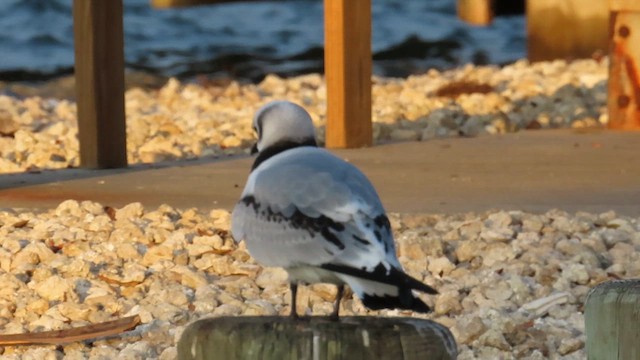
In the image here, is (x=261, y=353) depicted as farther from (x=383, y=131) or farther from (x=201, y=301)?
(x=383, y=131)

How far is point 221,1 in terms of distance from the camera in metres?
23.2

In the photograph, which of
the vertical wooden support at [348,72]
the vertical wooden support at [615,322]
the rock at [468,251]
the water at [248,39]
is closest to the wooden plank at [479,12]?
the water at [248,39]

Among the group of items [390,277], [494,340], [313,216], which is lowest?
[494,340]

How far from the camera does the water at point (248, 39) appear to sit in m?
21.7

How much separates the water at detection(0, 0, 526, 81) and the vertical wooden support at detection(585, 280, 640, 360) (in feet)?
50.4

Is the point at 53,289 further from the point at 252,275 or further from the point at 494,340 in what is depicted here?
the point at 494,340

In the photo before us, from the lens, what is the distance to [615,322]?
387 centimetres

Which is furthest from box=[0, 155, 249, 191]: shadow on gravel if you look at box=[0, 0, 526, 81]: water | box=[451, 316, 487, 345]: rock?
box=[0, 0, 526, 81]: water

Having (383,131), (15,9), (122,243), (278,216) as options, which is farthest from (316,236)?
(15,9)

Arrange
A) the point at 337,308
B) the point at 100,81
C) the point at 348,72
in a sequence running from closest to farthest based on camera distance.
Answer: the point at 337,308
the point at 100,81
the point at 348,72

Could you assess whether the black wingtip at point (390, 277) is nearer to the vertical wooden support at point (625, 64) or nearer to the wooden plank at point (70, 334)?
the wooden plank at point (70, 334)

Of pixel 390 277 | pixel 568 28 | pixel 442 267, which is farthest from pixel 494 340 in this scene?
pixel 568 28

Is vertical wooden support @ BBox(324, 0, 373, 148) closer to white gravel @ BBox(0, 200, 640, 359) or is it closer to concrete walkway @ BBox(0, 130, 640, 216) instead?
concrete walkway @ BBox(0, 130, 640, 216)

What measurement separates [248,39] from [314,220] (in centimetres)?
2442
